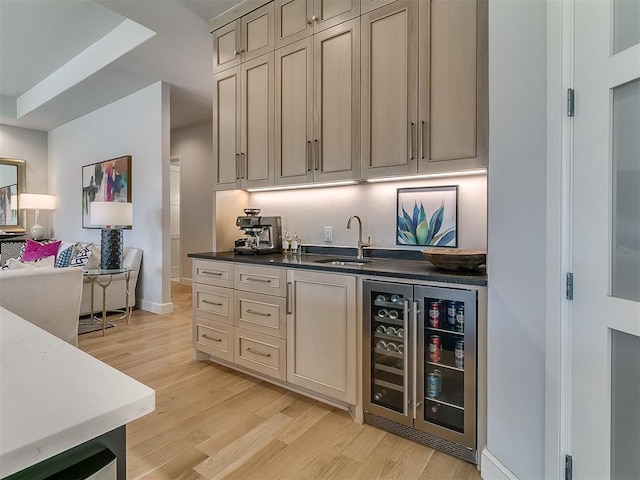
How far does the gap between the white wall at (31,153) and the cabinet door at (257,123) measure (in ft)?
18.8

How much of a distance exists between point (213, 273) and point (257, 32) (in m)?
1.91

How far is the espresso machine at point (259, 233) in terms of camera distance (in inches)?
113

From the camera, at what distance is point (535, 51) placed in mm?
1373

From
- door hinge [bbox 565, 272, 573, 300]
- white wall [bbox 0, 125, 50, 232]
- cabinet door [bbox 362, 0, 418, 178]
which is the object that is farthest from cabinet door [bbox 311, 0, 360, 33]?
white wall [bbox 0, 125, 50, 232]

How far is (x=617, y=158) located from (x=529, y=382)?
0.89 m

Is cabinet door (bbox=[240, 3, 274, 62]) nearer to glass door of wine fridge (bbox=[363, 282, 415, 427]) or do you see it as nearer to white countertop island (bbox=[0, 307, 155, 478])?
glass door of wine fridge (bbox=[363, 282, 415, 427])

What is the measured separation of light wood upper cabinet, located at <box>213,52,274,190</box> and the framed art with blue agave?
3.43 feet

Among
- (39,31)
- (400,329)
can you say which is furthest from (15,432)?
(39,31)

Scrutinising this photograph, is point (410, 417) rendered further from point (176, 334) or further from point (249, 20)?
point (249, 20)

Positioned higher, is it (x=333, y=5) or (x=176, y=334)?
(x=333, y=5)

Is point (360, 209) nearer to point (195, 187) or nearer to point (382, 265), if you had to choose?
point (382, 265)

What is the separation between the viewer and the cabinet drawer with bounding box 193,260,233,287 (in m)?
2.67

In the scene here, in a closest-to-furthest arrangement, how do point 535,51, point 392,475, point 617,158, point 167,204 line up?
point 617,158
point 535,51
point 392,475
point 167,204

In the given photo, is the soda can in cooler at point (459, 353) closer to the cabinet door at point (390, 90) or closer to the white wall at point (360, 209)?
the white wall at point (360, 209)
